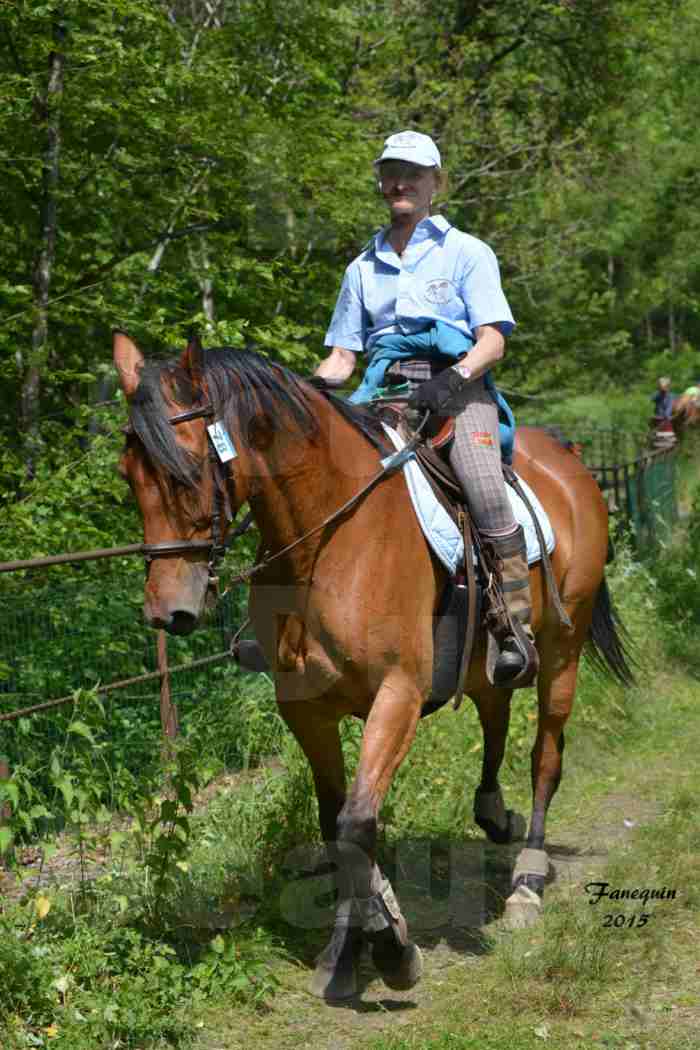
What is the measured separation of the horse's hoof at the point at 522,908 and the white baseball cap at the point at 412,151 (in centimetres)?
310

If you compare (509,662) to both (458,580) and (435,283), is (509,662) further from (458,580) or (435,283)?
(435,283)

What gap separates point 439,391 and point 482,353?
279mm

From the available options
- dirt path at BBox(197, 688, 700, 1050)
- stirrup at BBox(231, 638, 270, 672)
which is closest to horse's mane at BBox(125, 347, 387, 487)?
stirrup at BBox(231, 638, 270, 672)

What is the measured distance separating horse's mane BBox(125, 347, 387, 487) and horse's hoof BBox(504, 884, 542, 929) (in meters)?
2.32

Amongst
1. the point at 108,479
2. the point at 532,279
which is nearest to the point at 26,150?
the point at 108,479

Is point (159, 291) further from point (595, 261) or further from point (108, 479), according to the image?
point (595, 261)

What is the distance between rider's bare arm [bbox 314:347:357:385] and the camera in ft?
16.7

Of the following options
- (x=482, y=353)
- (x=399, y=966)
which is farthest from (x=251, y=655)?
(x=482, y=353)

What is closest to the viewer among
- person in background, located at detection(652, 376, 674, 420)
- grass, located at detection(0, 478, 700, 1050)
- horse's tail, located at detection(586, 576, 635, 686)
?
grass, located at detection(0, 478, 700, 1050)

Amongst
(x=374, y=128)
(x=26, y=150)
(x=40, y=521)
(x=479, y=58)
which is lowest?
(x=40, y=521)

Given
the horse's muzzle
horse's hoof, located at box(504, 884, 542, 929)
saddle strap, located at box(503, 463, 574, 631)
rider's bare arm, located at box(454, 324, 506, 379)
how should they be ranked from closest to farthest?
the horse's muzzle
rider's bare arm, located at box(454, 324, 506, 379)
horse's hoof, located at box(504, 884, 542, 929)
saddle strap, located at box(503, 463, 574, 631)

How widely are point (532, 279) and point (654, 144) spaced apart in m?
13.5

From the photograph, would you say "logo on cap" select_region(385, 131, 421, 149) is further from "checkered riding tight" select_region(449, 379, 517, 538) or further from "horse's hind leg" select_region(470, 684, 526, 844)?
"horse's hind leg" select_region(470, 684, 526, 844)

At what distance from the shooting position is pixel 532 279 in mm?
17891
